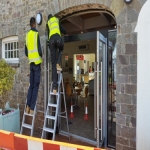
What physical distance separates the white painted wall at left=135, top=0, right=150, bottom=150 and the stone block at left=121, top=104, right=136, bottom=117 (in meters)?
0.12

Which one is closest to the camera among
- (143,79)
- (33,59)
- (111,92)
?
(143,79)

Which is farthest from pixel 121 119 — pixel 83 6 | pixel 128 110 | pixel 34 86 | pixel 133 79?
pixel 83 6

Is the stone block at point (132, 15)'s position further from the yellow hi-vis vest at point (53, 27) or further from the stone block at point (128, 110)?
the stone block at point (128, 110)

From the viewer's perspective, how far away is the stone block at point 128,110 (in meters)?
3.04

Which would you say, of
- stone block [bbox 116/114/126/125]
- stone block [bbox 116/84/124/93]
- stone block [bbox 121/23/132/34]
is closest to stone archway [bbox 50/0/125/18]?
stone block [bbox 121/23/132/34]

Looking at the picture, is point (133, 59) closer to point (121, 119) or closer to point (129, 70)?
point (129, 70)

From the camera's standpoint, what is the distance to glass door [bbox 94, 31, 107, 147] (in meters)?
3.39

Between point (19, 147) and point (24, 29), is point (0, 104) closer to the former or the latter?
point (24, 29)

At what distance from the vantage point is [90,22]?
6809 millimetres

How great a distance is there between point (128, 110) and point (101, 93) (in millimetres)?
690

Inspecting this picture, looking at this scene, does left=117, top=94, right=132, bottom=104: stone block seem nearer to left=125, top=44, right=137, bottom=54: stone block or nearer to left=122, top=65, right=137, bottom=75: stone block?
left=122, top=65, right=137, bottom=75: stone block

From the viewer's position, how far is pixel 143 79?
2881 millimetres

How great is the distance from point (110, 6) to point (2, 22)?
4031mm

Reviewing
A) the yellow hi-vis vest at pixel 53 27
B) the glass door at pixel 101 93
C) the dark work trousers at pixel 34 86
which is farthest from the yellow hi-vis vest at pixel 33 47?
the glass door at pixel 101 93
